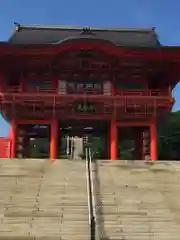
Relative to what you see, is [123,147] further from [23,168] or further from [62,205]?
[62,205]

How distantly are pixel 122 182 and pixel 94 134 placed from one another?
10973 mm

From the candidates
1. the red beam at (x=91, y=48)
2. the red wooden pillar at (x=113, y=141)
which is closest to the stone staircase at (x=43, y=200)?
the red wooden pillar at (x=113, y=141)

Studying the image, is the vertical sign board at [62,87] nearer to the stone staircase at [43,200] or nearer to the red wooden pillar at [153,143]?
the red wooden pillar at [153,143]

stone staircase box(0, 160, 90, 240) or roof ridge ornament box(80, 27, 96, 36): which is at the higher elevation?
roof ridge ornament box(80, 27, 96, 36)

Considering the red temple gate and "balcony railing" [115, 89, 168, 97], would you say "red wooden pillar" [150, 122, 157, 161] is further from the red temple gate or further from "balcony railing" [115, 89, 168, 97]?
"balcony railing" [115, 89, 168, 97]

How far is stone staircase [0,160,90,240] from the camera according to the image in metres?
10.3

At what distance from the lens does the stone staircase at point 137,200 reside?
10443 millimetres

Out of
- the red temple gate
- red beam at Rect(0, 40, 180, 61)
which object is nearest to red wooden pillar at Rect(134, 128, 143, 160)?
the red temple gate

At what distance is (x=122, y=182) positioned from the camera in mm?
14219

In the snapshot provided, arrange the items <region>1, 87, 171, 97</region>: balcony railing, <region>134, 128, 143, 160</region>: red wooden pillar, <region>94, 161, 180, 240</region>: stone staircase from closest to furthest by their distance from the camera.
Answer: <region>94, 161, 180, 240</region>: stone staircase < <region>1, 87, 171, 97</region>: balcony railing < <region>134, 128, 143, 160</region>: red wooden pillar

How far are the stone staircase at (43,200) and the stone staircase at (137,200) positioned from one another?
0.66 meters

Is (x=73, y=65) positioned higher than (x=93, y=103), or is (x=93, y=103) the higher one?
(x=73, y=65)

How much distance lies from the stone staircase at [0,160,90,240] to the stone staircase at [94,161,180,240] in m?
0.66

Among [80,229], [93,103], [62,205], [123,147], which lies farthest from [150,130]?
[123,147]
